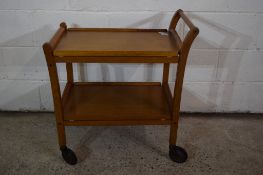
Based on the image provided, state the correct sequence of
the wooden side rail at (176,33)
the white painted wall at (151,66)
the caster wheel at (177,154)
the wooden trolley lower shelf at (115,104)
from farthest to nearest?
1. the white painted wall at (151,66)
2. the caster wheel at (177,154)
3. the wooden trolley lower shelf at (115,104)
4. the wooden side rail at (176,33)

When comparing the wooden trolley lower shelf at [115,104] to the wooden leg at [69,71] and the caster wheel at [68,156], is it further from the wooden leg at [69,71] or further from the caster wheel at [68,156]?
the caster wheel at [68,156]

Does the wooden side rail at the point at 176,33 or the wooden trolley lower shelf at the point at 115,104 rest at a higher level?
the wooden side rail at the point at 176,33

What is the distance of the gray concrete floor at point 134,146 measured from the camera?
4.92ft

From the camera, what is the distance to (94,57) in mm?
1236

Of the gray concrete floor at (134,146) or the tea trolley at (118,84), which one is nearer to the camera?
the tea trolley at (118,84)

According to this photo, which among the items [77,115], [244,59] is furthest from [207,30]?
[77,115]

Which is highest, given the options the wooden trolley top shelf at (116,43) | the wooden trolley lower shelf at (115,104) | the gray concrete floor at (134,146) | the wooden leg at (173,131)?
the wooden trolley top shelf at (116,43)

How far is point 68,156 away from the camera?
1505 mm

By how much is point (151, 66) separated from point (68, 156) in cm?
77

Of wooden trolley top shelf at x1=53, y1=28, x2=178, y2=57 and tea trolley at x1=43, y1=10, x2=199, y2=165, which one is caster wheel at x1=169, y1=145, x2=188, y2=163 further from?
wooden trolley top shelf at x1=53, y1=28, x2=178, y2=57

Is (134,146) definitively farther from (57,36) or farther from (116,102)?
(57,36)

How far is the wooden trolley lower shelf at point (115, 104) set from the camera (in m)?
1.43

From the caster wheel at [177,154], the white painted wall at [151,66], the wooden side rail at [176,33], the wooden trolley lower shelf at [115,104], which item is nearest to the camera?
the wooden side rail at [176,33]

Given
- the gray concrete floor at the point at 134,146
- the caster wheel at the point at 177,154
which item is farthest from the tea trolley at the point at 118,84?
the gray concrete floor at the point at 134,146
